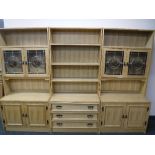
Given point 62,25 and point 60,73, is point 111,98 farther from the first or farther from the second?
point 62,25

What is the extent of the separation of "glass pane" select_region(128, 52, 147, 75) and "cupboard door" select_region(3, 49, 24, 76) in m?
1.90

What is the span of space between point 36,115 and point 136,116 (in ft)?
5.76

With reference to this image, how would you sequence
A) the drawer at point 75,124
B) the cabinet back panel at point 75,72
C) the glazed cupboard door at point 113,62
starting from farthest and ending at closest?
the cabinet back panel at point 75,72 → the drawer at point 75,124 → the glazed cupboard door at point 113,62

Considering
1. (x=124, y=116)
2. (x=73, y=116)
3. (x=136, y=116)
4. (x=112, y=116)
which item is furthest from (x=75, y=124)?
(x=136, y=116)

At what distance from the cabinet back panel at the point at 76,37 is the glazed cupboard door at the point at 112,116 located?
120cm

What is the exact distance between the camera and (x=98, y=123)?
253 cm

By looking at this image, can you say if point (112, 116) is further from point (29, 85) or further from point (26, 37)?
point (26, 37)

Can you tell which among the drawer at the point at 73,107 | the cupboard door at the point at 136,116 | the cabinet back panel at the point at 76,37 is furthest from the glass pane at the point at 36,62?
the cupboard door at the point at 136,116

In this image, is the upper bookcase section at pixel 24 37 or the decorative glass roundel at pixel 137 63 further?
the upper bookcase section at pixel 24 37

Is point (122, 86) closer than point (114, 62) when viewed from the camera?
No

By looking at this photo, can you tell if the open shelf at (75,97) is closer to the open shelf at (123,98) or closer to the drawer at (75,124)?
the open shelf at (123,98)

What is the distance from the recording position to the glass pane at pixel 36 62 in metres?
2.45

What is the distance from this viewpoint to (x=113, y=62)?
8.10 ft

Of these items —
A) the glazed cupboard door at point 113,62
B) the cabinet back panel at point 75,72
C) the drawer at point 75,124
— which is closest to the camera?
the glazed cupboard door at point 113,62
